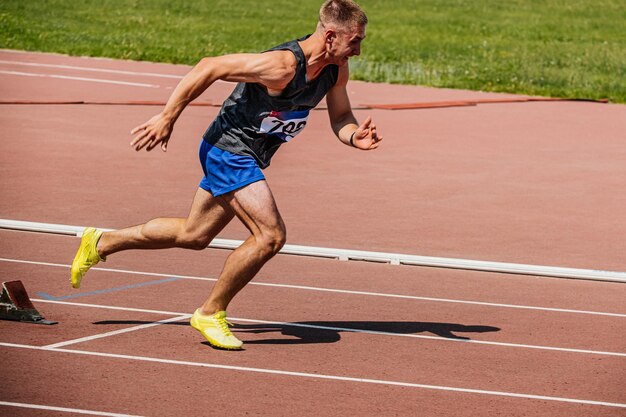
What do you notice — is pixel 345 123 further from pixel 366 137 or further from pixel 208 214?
pixel 208 214

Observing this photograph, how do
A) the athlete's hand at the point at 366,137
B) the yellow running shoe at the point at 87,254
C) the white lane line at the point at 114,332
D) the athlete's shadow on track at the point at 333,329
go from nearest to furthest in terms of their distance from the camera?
the white lane line at the point at 114,332
the athlete's hand at the point at 366,137
the athlete's shadow on track at the point at 333,329
the yellow running shoe at the point at 87,254

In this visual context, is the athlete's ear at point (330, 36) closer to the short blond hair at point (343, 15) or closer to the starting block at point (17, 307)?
the short blond hair at point (343, 15)

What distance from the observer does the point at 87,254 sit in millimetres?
8344

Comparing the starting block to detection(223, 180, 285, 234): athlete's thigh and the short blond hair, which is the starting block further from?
the short blond hair

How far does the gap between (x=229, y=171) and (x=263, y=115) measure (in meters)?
0.37

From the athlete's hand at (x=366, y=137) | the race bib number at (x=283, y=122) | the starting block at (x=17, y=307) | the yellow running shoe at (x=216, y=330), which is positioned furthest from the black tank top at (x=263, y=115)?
the starting block at (x=17, y=307)

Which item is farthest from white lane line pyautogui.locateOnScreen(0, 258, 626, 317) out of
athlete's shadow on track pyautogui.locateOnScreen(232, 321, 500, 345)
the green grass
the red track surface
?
the green grass

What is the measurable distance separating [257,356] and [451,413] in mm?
1418

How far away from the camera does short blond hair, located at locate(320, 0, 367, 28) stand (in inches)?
295

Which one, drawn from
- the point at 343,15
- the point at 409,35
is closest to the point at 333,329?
the point at 343,15

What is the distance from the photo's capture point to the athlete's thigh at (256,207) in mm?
7574

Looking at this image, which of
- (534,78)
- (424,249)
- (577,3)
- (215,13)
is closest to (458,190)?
(424,249)

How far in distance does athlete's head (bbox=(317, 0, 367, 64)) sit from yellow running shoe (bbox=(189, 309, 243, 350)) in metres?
1.60

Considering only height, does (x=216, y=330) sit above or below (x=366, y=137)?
below
